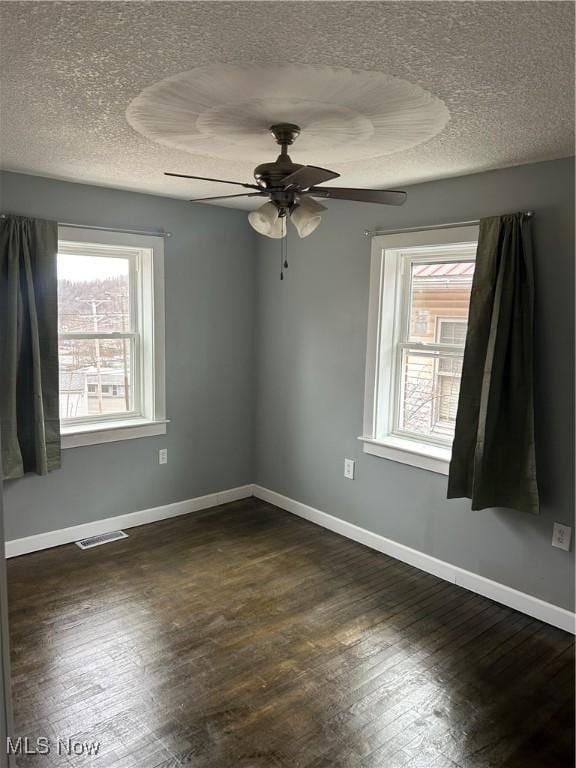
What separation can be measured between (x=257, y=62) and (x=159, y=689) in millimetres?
2412

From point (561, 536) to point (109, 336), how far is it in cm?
307

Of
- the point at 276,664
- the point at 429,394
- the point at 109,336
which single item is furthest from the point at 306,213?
the point at 109,336

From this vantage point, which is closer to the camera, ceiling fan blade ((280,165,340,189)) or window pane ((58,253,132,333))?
ceiling fan blade ((280,165,340,189))

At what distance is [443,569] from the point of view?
338 centimetres

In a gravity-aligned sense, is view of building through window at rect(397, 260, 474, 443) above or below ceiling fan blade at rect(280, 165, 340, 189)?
below

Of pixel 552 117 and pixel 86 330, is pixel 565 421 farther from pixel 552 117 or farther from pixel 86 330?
pixel 86 330

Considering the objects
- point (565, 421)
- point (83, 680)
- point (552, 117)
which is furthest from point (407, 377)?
point (83, 680)

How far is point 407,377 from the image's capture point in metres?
3.71

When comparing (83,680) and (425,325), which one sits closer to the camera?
(83,680)

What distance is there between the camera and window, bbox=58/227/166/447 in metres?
3.69

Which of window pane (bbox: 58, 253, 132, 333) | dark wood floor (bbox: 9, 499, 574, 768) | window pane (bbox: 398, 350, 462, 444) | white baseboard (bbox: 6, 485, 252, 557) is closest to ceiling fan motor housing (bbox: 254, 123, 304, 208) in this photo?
window pane (bbox: 398, 350, 462, 444)

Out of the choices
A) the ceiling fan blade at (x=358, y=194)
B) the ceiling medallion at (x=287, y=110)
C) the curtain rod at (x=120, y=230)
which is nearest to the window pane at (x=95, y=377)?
the curtain rod at (x=120, y=230)

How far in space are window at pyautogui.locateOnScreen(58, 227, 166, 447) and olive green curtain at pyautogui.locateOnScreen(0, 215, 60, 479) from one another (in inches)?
8.3

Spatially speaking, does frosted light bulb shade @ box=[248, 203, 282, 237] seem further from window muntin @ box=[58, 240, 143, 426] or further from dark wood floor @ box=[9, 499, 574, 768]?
dark wood floor @ box=[9, 499, 574, 768]
